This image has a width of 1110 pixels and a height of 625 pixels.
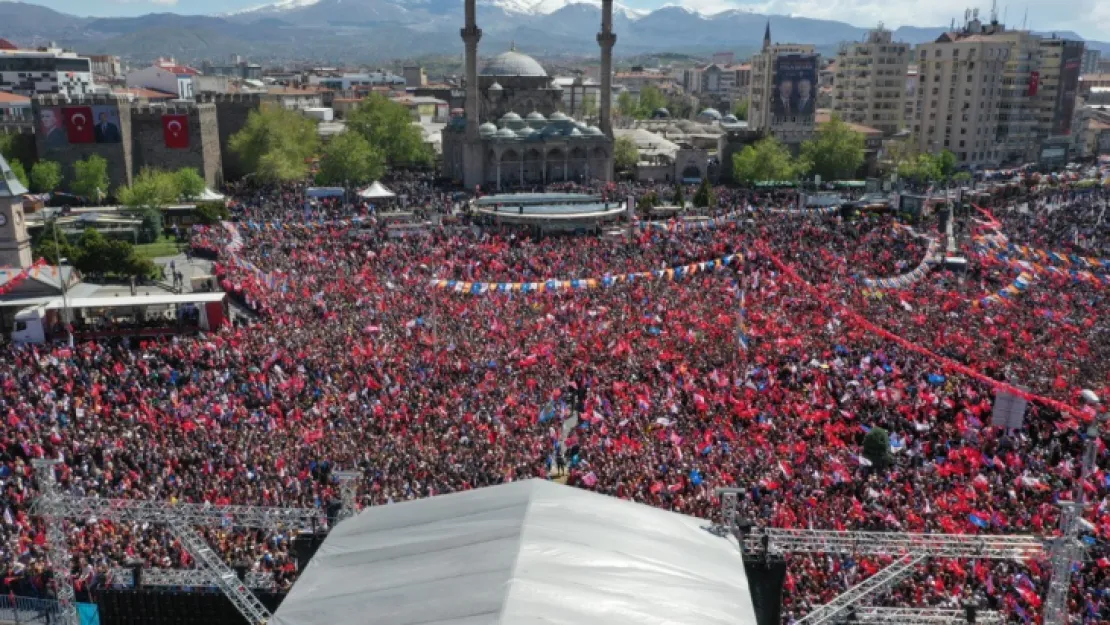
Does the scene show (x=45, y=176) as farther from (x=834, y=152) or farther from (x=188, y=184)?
(x=834, y=152)

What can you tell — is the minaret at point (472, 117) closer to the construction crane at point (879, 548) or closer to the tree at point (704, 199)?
the tree at point (704, 199)

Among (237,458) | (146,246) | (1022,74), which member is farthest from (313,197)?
(1022,74)

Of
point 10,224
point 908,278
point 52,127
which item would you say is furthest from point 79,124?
point 908,278

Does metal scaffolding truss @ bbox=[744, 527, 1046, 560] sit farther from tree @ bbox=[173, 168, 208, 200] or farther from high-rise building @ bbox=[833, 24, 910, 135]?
high-rise building @ bbox=[833, 24, 910, 135]

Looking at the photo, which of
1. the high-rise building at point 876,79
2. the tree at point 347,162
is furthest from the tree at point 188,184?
the high-rise building at point 876,79

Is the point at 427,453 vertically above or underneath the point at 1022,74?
underneath

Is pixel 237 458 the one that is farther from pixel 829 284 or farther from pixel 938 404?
pixel 829 284

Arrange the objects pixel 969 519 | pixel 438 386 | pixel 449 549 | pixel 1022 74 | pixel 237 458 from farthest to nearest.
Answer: pixel 1022 74
pixel 438 386
pixel 237 458
pixel 969 519
pixel 449 549
